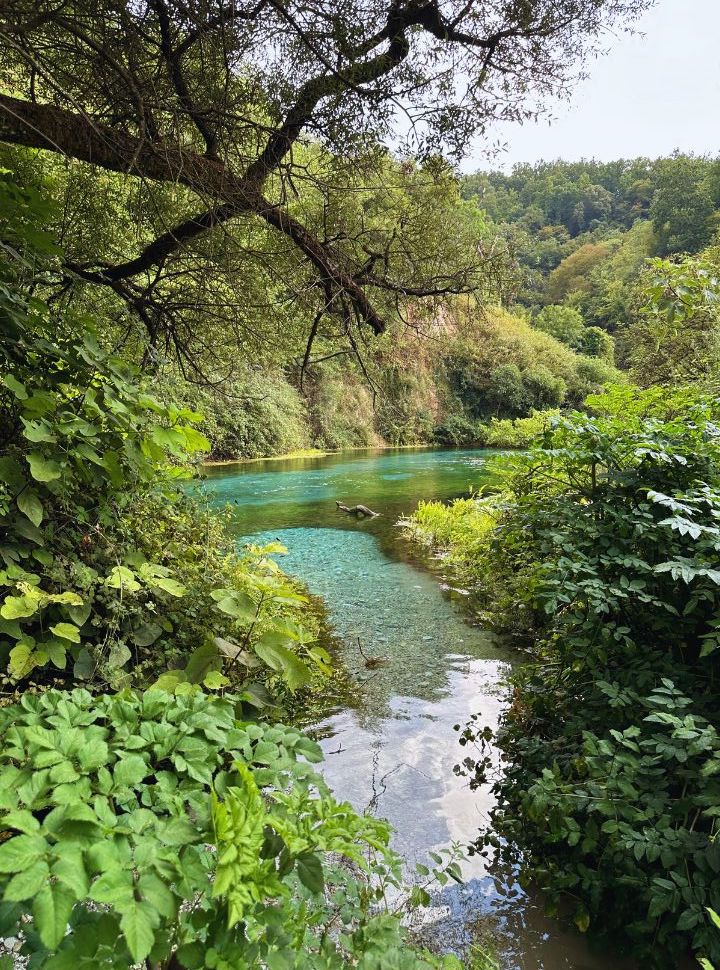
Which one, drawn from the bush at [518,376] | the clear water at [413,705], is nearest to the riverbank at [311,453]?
the bush at [518,376]

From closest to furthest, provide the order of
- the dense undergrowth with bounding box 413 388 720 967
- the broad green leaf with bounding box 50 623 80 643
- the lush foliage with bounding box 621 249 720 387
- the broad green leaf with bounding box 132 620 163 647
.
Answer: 1. the dense undergrowth with bounding box 413 388 720 967
2. the broad green leaf with bounding box 50 623 80 643
3. the broad green leaf with bounding box 132 620 163 647
4. the lush foliage with bounding box 621 249 720 387

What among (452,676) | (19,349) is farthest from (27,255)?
(452,676)

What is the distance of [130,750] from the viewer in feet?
3.68

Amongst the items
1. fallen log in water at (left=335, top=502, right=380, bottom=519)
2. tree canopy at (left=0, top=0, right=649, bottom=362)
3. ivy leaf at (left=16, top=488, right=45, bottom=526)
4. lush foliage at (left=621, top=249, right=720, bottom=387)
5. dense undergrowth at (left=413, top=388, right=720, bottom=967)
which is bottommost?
fallen log in water at (left=335, top=502, right=380, bottom=519)

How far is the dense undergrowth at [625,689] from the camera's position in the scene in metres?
1.79

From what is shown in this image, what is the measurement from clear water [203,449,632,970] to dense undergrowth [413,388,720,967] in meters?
0.18

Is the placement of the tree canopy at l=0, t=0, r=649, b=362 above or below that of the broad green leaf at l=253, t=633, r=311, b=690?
above

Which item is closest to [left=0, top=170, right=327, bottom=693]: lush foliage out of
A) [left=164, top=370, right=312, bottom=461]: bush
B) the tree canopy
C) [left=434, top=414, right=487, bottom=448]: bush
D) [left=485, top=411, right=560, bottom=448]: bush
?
the tree canopy

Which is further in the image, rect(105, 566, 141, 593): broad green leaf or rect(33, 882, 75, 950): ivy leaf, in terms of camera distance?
rect(105, 566, 141, 593): broad green leaf

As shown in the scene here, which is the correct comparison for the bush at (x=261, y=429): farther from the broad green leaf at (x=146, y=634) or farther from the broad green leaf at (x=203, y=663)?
the broad green leaf at (x=203, y=663)

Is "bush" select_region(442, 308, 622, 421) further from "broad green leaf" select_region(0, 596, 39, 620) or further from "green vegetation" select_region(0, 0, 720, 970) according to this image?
"broad green leaf" select_region(0, 596, 39, 620)

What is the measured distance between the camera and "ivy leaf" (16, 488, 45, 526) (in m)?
2.21

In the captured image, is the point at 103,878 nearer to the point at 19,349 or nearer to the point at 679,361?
the point at 19,349

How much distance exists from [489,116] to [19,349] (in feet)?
10.1
